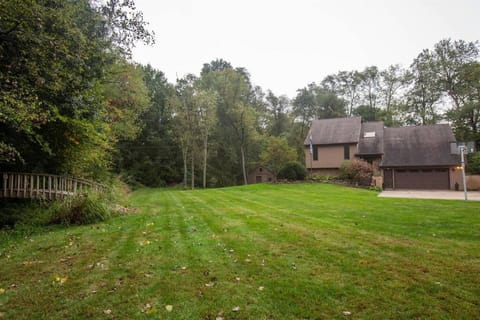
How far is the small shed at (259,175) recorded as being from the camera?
116 ft

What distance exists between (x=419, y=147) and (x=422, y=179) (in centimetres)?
311

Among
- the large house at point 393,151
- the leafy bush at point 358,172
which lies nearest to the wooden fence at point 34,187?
the leafy bush at point 358,172

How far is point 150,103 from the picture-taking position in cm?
3002

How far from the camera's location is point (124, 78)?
1780 centimetres

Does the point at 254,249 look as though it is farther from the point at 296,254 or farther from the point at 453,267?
the point at 453,267

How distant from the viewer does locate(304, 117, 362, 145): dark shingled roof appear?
88.1ft

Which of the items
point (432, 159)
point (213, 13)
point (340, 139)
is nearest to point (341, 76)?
point (340, 139)

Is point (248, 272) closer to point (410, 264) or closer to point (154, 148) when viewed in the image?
point (410, 264)

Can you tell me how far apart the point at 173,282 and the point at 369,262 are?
3.14m

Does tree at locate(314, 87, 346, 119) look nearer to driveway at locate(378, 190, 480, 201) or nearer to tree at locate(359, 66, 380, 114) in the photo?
tree at locate(359, 66, 380, 114)

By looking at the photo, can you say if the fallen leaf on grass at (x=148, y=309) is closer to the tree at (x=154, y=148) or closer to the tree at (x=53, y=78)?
the tree at (x=53, y=78)

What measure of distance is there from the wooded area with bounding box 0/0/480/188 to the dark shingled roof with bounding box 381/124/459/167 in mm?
5451

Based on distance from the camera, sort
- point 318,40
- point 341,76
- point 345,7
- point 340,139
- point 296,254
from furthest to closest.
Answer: point 341,76
point 340,139
point 318,40
point 345,7
point 296,254

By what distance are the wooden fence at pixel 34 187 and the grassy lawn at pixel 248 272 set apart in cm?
284
